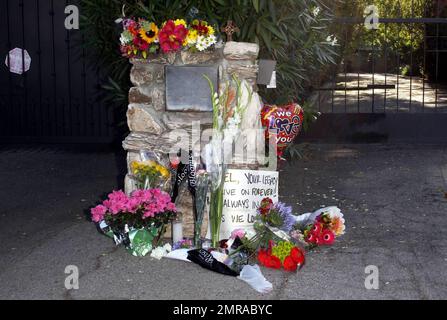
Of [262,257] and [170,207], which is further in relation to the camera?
[170,207]

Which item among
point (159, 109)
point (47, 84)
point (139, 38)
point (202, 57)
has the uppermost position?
point (139, 38)

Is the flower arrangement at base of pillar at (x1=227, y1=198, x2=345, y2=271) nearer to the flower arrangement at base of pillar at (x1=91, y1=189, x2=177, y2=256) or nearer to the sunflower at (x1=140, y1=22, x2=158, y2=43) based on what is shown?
the flower arrangement at base of pillar at (x1=91, y1=189, x2=177, y2=256)

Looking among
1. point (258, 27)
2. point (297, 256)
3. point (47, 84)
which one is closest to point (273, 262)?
point (297, 256)

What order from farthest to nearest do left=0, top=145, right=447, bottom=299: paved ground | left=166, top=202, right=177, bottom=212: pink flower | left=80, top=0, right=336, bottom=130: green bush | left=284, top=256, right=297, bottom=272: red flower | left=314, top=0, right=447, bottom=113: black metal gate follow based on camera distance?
left=314, top=0, right=447, bottom=113: black metal gate → left=80, top=0, right=336, bottom=130: green bush → left=166, top=202, right=177, bottom=212: pink flower → left=284, top=256, right=297, bottom=272: red flower → left=0, top=145, right=447, bottom=299: paved ground

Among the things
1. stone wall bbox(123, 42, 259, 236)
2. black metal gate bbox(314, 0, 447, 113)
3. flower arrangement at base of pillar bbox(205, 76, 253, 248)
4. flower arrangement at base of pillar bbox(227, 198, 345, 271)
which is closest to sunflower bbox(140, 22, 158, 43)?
stone wall bbox(123, 42, 259, 236)

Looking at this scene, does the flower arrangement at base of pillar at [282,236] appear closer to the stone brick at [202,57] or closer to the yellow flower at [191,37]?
the stone brick at [202,57]

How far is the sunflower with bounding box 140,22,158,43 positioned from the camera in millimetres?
6566

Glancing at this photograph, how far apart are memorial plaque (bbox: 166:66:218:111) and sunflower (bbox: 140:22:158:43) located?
276 millimetres

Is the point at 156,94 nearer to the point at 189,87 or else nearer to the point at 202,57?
the point at 189,87

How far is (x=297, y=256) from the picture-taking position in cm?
595

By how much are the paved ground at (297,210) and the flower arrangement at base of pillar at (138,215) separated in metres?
0.16

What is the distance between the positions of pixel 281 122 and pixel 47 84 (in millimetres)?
5229

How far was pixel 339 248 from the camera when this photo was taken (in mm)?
6547

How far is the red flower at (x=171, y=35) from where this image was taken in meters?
6.50
